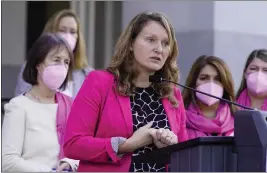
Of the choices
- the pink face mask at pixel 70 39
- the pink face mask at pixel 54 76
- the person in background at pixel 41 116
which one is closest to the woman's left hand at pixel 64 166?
the person in background at pixel 41 116

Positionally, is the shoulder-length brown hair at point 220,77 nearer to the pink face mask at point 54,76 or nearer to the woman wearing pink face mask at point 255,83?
the woman wearing pink face mask at point 255,83

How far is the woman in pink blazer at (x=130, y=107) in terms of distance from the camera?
340cm

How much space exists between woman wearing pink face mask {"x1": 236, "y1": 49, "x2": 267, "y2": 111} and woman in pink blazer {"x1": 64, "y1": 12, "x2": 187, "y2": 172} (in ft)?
4.60

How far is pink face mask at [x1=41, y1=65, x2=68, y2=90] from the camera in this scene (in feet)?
15.0

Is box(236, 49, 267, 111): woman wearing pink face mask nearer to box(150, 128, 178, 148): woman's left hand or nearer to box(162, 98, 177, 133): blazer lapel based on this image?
box(162, 98, 177, 133): blazer lapel

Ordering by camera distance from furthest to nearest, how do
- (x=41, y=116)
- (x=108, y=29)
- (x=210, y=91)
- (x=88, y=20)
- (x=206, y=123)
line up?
(x=88, y=20) → (x=108, y=29) → (x=210, y=91) → (x=206, y=123) → (x=41, y=116)

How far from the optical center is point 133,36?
364 centimetres

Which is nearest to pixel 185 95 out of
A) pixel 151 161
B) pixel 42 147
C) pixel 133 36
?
pixel 42 147

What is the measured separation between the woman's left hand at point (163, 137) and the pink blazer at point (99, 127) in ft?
0.44

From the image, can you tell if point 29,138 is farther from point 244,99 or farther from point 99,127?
point 244,99

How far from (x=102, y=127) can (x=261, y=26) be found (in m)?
3.82

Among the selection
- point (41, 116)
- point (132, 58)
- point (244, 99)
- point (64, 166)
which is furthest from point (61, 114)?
point (244, 99)

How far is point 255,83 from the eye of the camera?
4961mm

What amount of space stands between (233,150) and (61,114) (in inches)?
67.0
